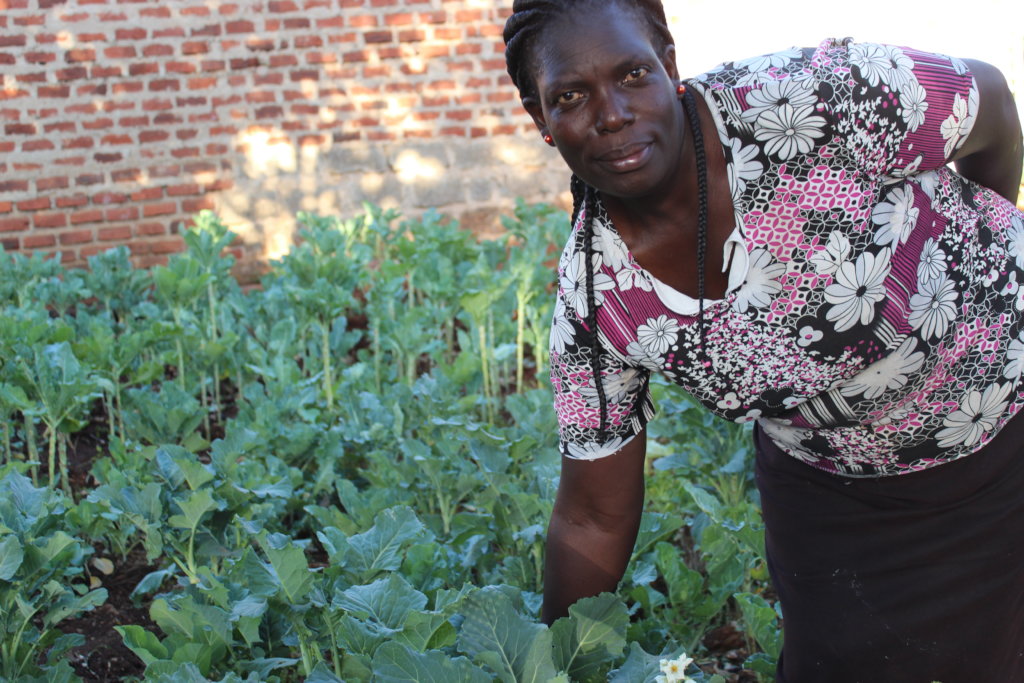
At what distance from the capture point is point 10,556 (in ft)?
7.45

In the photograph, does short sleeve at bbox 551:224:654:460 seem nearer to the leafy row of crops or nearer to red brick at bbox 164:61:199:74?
the leafy row of crops

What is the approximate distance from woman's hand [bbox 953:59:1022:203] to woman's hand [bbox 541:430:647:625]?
2.40 ft

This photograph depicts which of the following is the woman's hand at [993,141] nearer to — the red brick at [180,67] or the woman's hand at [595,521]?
the woman's hand at [595,521]

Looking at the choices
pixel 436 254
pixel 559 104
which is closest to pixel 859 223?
pixel 559 104

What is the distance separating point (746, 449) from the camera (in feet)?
10.8

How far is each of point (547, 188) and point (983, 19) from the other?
3.39m

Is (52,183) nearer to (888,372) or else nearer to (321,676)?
(321,676)

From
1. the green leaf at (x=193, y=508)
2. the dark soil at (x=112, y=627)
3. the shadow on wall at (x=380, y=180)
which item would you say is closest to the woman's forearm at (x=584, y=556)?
the green leaf at (x=193, y=508)

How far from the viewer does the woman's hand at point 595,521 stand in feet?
6.41

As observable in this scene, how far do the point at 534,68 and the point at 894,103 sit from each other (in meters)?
0.54

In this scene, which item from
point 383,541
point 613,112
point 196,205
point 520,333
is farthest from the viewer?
point 196,205

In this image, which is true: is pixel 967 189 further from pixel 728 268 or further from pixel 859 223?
pixel 728 268

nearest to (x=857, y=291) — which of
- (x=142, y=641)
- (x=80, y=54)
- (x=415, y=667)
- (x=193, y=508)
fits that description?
(x=415, y=667)

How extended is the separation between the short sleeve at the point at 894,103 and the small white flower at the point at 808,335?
0.83ft
